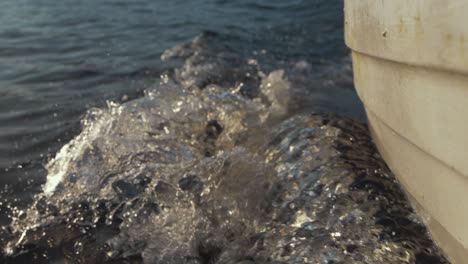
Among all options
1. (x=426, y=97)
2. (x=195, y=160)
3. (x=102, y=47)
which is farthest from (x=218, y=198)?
(x=102, y=47)

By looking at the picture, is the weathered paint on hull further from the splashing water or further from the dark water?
the dark water

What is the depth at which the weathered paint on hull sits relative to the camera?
1.28m

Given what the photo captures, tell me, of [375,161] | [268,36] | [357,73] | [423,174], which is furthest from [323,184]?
[268,36]

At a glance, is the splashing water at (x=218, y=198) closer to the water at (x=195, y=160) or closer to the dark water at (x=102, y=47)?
the water at (x=195, y=160)

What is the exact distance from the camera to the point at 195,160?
3049mm

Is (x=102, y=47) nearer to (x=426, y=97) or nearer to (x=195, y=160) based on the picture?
(x=195, y=160)

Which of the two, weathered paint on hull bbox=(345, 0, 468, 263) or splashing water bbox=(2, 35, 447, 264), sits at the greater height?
weathered paint on hull bbox=(345, 0, 468, 263)

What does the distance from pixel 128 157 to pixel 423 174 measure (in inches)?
73.9

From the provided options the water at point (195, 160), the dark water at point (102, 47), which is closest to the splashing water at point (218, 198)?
the water at point (195, 160)

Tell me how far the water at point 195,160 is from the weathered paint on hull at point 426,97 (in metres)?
0.34

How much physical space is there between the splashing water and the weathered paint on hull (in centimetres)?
26

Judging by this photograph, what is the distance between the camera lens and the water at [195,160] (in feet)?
7.38

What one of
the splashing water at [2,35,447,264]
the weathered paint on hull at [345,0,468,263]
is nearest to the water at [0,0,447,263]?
the splashing water at [2,35,447,264]

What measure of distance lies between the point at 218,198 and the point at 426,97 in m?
1.41
